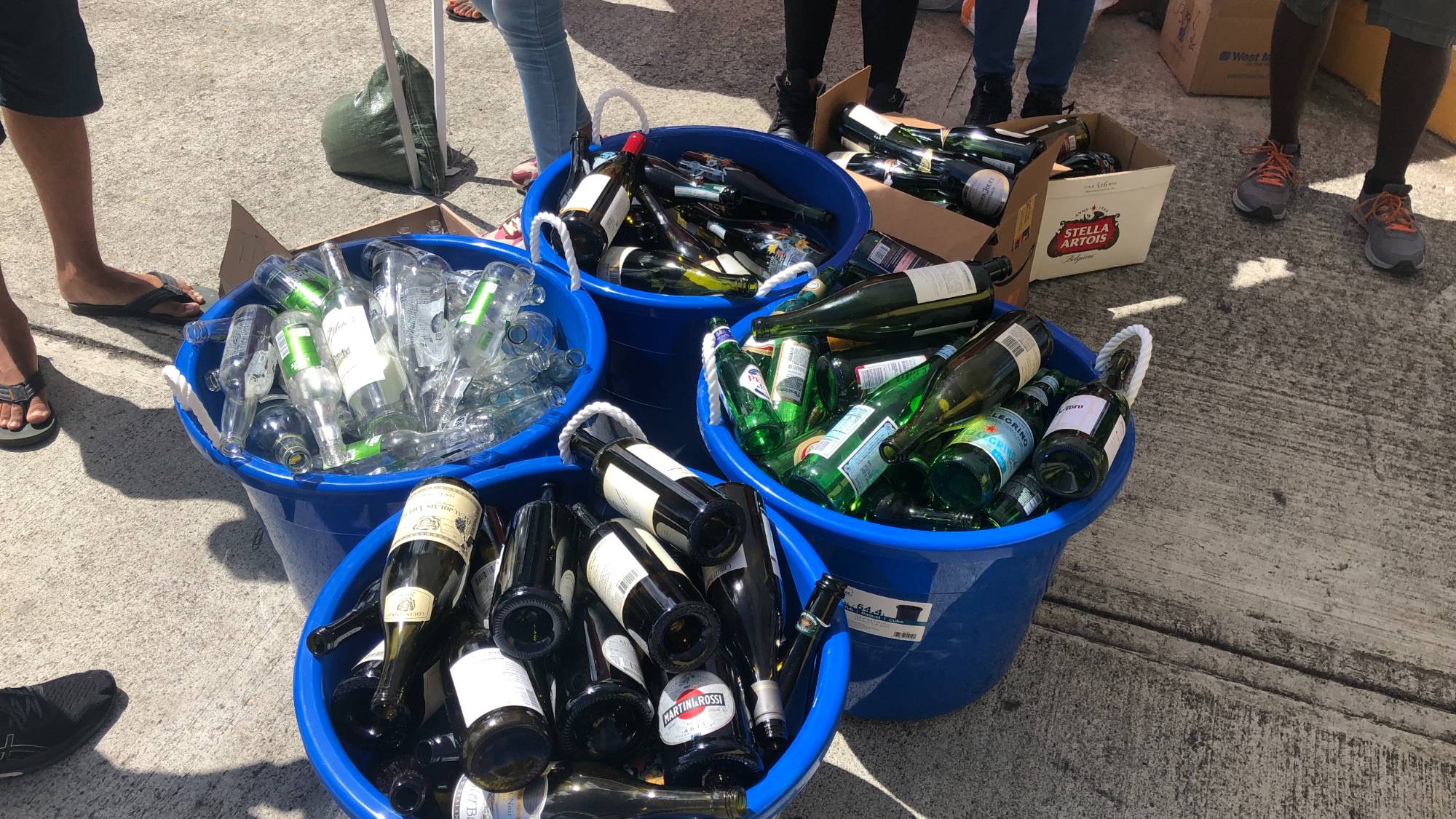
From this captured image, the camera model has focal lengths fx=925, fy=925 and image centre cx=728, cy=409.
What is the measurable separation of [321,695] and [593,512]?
22.0 inches

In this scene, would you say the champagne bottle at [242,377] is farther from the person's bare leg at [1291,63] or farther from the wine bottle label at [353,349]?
the person's bare leg at [1291,63]

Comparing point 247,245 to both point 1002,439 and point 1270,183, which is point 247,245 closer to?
point 1002,439

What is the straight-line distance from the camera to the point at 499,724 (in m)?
1.24

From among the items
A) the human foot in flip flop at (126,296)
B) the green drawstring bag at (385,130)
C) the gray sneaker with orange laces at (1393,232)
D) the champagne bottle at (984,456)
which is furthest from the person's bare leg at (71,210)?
the gray sneaker with orange laces at (1393,232)

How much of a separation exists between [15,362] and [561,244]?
178 centimetres

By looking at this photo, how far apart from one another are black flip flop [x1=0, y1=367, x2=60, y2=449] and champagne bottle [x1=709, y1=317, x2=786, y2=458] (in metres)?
2.14

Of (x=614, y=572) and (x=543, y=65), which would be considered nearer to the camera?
(x=614, y=572)

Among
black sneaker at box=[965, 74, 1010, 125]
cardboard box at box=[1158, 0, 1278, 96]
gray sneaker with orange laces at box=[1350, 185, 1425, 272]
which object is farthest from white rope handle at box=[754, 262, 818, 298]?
cardboard box at box=[1158, 0, 1278, 96]

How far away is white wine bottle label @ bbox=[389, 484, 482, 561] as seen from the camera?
1.48 metres

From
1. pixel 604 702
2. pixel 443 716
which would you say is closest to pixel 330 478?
pixel 443 716

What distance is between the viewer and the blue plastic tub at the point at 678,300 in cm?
213

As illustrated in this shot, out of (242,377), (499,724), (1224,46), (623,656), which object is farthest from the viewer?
(1224,46)

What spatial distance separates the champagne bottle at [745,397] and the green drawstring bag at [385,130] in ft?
7.31

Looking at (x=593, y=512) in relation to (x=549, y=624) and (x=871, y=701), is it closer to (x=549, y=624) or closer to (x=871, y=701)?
(x=549, y=624)
